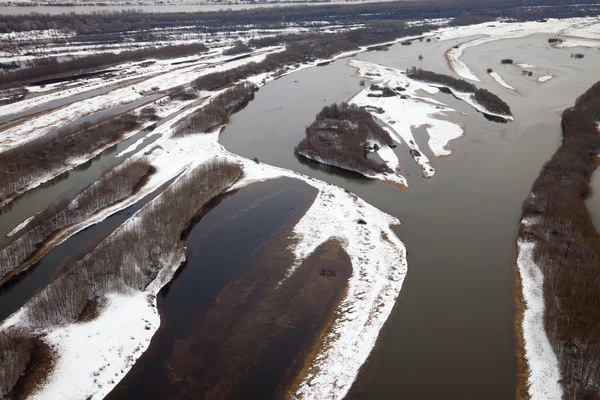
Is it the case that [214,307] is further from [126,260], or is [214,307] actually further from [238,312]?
[126,260]

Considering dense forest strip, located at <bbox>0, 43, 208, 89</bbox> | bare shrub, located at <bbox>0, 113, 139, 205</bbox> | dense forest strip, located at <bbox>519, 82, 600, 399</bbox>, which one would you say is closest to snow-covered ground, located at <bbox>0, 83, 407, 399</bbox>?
dense forest strip, located at <bbox>519, 82, 600, 399</bbox>

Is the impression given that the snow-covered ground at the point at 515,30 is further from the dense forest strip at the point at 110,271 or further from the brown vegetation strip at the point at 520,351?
the dense forest strip at the point at 110,271

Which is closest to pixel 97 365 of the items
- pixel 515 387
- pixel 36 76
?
pixel 515 387

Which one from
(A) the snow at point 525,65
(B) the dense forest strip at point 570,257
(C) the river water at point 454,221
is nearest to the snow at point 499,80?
(C) the river water at point 454,221

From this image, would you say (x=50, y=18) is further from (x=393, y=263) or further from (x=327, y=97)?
(x=393, y=263)

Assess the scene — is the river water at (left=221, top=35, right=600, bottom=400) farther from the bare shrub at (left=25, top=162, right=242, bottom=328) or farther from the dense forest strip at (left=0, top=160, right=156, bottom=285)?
the bare shrub at (left=25, top=162, right=242, bottom=328)

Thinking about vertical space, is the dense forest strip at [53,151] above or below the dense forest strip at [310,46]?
below
